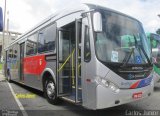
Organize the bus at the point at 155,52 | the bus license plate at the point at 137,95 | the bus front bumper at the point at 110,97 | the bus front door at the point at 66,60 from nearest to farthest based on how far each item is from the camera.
A: the bus front bumper at the point at 110,97 < the bus license plate at the point at 137,95 < the bus front door at the point at 66,60 < the bus at the point at 155,52

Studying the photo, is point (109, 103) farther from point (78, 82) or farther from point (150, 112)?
point (150, 112)

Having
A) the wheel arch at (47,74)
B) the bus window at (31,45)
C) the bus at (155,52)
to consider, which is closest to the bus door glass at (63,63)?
the wheel arch at (47,74)

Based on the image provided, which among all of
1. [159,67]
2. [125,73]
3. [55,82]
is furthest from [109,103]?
[159,67]

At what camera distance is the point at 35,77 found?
9.63 metres

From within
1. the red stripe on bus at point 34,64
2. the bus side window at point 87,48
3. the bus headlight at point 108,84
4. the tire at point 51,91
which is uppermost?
the bus side window at point 87,48

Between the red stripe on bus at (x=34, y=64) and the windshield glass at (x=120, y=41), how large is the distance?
3.28 m

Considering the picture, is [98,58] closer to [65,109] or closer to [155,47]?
[65,109]

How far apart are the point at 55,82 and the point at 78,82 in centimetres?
140

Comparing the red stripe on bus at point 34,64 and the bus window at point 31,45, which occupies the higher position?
the bus window at point 31,45

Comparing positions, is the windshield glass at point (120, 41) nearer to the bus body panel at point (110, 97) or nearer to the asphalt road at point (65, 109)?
the bus body panel at point (110, 97)

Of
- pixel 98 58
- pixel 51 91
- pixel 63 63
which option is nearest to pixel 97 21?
pixel 98 58

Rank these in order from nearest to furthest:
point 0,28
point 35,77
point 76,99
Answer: point 76,99 → point 0,28 → point 35,77

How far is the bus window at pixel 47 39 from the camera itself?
7.97 m

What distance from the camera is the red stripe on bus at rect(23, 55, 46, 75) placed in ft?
28.8
